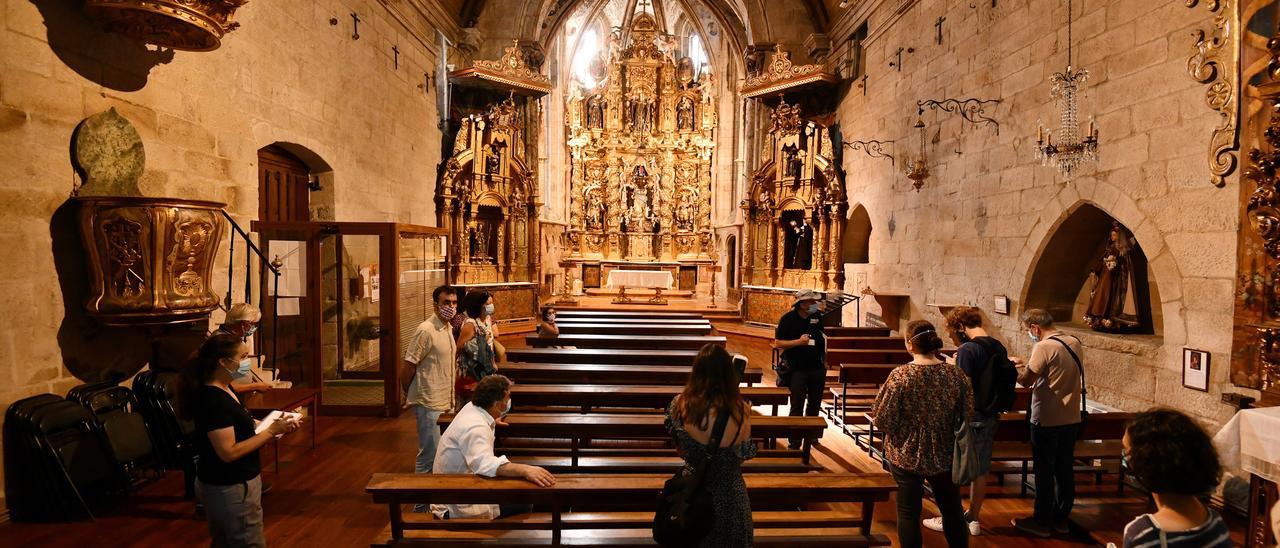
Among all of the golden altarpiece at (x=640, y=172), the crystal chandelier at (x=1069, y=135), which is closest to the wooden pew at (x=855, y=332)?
the crystal chandelier at (x=1069, y=135)

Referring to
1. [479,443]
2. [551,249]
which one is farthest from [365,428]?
[551,249]

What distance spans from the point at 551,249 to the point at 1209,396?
15.1 m

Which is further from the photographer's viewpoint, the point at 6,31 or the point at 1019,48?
the point at 1019,48

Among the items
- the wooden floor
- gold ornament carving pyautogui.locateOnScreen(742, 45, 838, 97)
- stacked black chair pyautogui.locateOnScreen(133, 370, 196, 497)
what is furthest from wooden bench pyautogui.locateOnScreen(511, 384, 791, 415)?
gold ornament carving pyautogui.locateOnScreen(742, 45, 838, 97)

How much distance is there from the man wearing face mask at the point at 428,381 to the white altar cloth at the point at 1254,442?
14.5ft

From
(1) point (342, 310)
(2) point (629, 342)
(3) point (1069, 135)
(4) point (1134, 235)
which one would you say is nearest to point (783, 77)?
(2) point (629, 342)

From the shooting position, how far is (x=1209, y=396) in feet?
14.3

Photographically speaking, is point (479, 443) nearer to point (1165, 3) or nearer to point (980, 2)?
point (1165, 3)

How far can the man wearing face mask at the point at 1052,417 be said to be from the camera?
12.3 ft

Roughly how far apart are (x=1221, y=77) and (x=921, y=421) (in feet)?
11.6

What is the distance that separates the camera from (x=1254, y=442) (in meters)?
3.07

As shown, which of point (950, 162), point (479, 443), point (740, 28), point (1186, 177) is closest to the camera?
point (479, 443)

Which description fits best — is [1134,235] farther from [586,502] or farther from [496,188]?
[496,188]

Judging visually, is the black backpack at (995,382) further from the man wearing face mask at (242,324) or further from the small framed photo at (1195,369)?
the man wearing face mask at (242,324)
